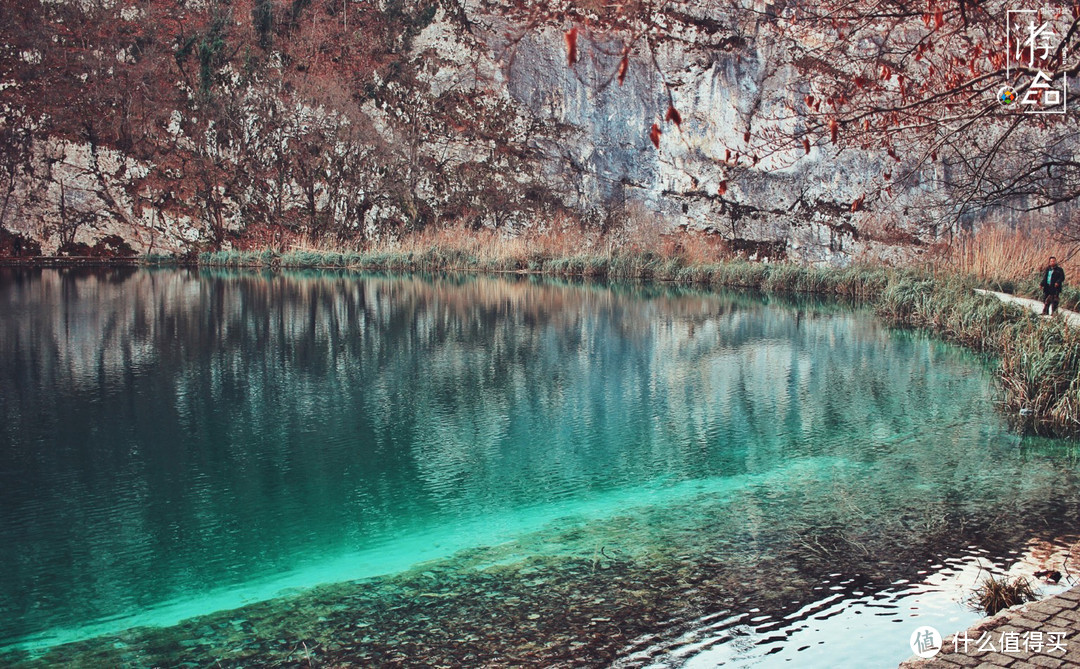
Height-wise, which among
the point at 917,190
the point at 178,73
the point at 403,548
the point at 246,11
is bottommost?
the point at 403,548

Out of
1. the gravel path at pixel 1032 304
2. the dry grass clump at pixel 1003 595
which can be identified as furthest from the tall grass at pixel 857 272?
the dry grass clump at pixel 1003 595

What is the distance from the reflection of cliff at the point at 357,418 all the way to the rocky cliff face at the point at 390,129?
18.2 metres

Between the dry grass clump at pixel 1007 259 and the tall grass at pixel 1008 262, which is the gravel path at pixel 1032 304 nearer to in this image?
the tall grass at pixel 1008 262

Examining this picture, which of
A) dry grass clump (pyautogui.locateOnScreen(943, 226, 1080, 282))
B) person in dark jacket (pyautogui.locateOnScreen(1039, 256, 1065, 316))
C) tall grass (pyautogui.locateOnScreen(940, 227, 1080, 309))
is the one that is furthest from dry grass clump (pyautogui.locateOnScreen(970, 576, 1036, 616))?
dry grass clump (pyautogui.locateOnScreen(943, 226, 1080, 282))

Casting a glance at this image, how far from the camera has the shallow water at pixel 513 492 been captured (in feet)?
15.8

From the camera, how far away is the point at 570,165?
38000 mm

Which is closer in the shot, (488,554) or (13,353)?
(488,554)

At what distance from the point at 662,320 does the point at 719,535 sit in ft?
39.5

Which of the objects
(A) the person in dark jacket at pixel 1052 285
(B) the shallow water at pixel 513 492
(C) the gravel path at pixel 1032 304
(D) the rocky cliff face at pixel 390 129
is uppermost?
(D) the rocky cliff face at pixel 390 129

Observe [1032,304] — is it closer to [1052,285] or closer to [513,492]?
[1052,285]

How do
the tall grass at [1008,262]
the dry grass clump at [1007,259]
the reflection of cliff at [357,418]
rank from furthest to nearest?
1. the dry grass clump at [1007,259]
2. the tall grass at [1008,262]
3. the reflection of cliff at [357,418]

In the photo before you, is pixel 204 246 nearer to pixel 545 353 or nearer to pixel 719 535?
pixel 545 353

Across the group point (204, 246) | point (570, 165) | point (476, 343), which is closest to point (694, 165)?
point (570, 165)

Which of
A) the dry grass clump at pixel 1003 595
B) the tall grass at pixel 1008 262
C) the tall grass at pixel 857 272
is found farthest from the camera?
the tall grass at pixel 1008 262
